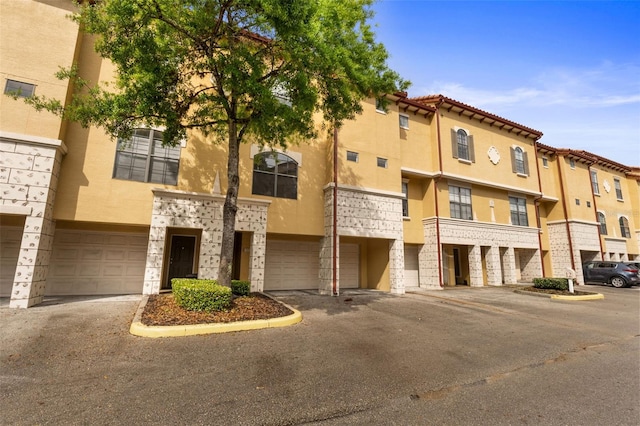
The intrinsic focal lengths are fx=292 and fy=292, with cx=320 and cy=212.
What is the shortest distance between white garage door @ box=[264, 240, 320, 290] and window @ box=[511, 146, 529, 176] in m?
16.9

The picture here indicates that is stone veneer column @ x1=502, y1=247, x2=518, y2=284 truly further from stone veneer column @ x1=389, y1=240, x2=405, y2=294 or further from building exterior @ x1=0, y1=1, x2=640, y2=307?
stone veneer column @ x1=389, y1=240, x2=405, y2=294

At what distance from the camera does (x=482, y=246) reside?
2045cm

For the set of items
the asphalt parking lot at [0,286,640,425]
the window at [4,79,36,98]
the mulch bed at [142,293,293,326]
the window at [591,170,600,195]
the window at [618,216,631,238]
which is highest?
the window at [591,170,600,195]

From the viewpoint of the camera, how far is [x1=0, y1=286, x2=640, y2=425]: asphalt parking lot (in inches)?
147

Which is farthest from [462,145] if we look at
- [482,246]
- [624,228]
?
[624,228]

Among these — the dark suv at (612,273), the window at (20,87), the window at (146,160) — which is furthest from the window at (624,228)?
the window at (20,87)

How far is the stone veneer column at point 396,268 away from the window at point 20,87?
51.3 feet

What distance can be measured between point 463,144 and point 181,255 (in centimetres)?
1878

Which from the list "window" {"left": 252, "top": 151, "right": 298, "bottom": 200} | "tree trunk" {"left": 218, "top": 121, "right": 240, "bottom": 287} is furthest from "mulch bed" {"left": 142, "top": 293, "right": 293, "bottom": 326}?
"window" {"left": 252, "top": 151, "right": 298, "bottom": 200}

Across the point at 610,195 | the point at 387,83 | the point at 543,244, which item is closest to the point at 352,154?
the point at 387,83

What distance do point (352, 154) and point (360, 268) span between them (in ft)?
22.6

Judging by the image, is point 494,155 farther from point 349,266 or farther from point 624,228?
point 624,228

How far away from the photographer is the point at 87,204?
34.9 ft

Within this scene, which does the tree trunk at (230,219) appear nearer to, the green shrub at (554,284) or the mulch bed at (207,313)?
the mulch bed at (207,313)
